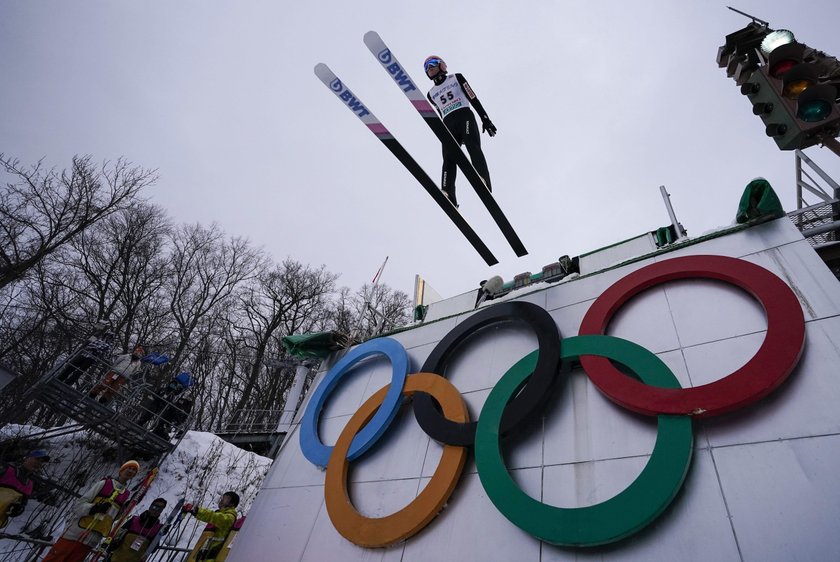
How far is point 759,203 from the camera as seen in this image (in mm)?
4184

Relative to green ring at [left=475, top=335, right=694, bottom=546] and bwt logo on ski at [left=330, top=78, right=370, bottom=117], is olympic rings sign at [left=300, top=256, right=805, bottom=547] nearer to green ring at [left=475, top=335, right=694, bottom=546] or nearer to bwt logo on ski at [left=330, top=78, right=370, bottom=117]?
green ring at [left=475, top=335, right=694, bottom=546]

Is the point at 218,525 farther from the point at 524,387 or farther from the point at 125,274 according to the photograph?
the point at 125,274

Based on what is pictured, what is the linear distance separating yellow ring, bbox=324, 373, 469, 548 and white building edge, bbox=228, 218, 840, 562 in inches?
5.6

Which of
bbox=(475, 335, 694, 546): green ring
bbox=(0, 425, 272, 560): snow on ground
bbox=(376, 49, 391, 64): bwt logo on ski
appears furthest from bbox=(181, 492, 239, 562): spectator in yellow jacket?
bbox=(376, 49, 391, 64): bwt logo on ski

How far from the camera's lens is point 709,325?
3.77 metres

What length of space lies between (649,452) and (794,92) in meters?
4.93

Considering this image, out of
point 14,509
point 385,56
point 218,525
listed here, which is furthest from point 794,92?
point 14,509

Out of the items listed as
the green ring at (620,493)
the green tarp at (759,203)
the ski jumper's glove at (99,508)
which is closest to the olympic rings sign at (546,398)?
the green ring at (620,493)

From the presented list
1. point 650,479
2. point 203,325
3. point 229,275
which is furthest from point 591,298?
point 229,275

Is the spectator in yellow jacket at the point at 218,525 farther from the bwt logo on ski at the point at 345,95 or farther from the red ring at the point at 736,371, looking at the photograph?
the bwt logo on ski at the point at 345,95

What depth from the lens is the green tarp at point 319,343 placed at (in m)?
7.69

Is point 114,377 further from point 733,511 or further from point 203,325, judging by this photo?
point 733,511

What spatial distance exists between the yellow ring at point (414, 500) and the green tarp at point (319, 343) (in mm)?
2362

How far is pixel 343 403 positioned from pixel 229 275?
1527 cm
